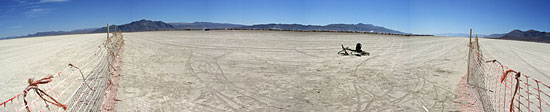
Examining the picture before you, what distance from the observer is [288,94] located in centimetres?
703

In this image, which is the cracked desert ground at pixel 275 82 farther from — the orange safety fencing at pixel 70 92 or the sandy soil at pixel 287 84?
the orange safety fencing at pixel 70 92

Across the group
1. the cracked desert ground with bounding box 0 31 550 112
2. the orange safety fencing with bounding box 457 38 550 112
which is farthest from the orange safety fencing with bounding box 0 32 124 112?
the orange safety fencing with bounding box 457 38 550 112

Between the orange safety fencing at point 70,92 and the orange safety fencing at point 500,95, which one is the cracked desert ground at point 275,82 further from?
the orange safety fencing at point 70,92

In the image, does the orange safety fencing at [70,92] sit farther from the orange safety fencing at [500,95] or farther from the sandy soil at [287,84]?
the orange safety fencing at [500,95]

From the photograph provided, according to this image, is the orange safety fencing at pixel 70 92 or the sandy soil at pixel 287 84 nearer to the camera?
the orange safety fencing at pixel 70 92

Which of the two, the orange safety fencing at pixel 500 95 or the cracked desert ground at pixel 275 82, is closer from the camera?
the orange safety fencing at pixel 500 95

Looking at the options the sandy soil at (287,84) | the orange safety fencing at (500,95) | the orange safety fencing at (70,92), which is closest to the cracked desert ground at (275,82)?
the sandy soil at (287,84)

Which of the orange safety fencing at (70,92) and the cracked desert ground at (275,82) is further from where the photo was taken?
the cracked desert ground at (275,82)

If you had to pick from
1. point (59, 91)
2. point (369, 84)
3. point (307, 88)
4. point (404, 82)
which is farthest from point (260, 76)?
point (59, 91)

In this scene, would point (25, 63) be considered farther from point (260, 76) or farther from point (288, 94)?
point (288, 94)

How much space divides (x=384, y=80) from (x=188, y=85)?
5649mm

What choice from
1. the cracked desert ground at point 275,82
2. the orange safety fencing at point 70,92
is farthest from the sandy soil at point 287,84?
the orange safety fencing at point 70,92

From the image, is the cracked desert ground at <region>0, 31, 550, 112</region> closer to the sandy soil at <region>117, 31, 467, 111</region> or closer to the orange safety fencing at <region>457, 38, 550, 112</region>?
the sandy soil at <region>117, 31, 467, 111</region>

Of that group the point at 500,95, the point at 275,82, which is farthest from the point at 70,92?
the point at 500,95
